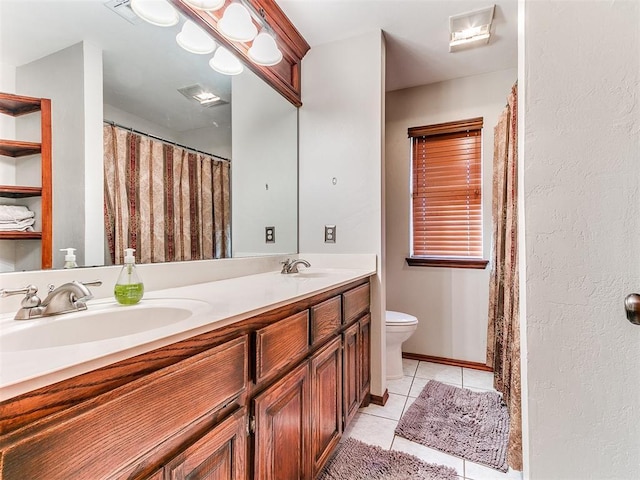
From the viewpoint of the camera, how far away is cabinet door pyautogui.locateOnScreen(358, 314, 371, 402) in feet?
5.84

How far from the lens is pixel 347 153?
2047mm

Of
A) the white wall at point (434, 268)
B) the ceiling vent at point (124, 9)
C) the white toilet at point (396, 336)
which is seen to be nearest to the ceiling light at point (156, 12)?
the ceiling vent at point (124, 9)

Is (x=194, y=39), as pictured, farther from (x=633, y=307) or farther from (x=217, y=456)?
(x=633, y=307)

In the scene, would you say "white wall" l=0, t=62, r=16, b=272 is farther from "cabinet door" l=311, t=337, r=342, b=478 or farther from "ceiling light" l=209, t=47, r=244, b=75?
"cabinet door" l=311, t=337, r=342, b=478

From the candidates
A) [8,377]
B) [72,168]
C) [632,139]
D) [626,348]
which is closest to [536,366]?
[626,348]

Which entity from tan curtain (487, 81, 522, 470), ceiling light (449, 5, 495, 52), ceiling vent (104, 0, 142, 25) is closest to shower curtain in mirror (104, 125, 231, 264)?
ceiling vent (104, 0, 142, 25)

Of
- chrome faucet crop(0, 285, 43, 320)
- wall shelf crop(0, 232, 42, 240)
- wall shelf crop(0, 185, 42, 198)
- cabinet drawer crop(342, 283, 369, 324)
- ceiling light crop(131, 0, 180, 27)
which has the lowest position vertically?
cabinet drawer crop(342, 283, 369, 324)

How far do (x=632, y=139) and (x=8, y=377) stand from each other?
152cm

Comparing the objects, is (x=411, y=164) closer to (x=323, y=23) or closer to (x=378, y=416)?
(x=323, y=23)

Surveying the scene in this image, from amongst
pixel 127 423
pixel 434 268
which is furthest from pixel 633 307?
pixel 434 268

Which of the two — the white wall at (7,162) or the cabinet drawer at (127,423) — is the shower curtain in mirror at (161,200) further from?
the cabinet drawer at (127,423)

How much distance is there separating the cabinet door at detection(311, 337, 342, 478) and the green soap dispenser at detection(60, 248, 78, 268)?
0.86 meters

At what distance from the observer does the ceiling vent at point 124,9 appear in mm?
1092

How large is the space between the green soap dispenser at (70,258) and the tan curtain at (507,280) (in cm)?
176
